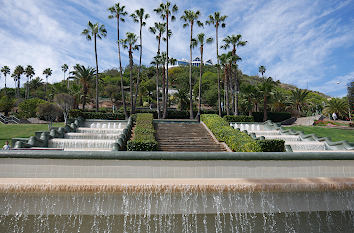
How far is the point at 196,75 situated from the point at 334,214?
71.0 m

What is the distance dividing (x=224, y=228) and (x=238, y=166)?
2197 mm

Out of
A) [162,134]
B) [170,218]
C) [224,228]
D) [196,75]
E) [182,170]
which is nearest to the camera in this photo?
[224,228]

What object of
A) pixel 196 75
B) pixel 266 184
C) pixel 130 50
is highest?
pixel 196 75

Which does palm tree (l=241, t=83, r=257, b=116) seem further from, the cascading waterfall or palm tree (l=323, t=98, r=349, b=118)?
the cascading waterfall

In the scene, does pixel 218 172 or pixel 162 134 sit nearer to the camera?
pixel 218 172

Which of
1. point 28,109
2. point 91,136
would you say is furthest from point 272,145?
point 28,109

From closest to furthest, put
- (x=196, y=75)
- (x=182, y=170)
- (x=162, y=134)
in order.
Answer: (x=182, y=170)
(x=162, y=134)
(x=196, y=75)

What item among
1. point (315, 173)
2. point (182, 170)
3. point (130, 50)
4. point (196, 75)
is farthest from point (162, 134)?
point (196, 75)

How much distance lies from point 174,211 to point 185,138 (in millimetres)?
10669

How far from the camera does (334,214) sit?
704 cm

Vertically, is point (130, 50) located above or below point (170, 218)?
above

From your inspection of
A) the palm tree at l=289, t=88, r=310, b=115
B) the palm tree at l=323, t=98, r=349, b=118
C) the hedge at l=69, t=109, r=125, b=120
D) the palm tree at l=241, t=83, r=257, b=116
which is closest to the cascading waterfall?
the hedge at l=69, t=109, r=125, b=120

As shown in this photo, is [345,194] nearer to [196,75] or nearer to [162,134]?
[162,134]

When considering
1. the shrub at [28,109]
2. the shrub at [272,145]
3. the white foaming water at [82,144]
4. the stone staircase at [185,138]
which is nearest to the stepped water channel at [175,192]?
the shrub at [272,145]
